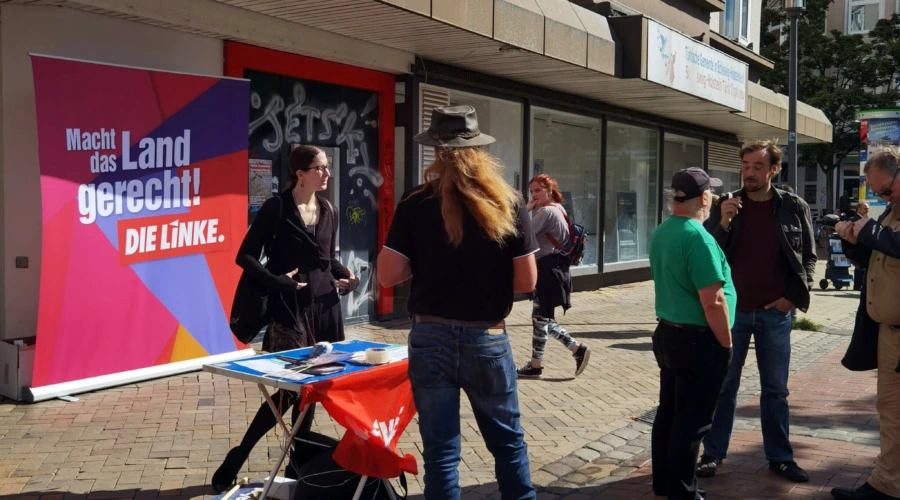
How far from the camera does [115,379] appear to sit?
6969mm

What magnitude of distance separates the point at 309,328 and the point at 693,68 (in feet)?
36.2

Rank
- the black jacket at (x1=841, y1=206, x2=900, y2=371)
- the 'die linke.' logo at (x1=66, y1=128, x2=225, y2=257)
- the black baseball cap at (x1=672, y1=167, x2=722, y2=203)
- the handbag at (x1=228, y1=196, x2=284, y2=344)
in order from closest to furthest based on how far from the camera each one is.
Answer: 1. the black baseball cap at (x1=672, y1=167, x2=722, y2=203)
2. the black jacket at (x1=841, y1=206, x2=900, y2=371)
3. the handbag at (x1=228, y1=196, x2=284, y2=344)
4. the 'die linke.' logo at (x1=66, y1=128, x2=225, y2=257)

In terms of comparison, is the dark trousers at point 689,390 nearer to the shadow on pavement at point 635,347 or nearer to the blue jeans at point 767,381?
the blue jeans at point 767,381

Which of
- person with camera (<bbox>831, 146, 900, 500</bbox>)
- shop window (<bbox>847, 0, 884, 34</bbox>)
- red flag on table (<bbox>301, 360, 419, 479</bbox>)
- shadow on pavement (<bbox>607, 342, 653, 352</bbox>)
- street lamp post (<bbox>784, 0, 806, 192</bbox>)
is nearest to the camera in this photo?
red flag on table (<bbox>301, 360, 419, 479</bbox>)

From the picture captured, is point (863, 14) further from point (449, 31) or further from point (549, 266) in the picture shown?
point (549, 266)

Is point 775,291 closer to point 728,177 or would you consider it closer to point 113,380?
point 113,380

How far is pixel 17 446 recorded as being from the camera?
5.49 m

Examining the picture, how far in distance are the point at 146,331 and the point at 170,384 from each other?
0.47 meters

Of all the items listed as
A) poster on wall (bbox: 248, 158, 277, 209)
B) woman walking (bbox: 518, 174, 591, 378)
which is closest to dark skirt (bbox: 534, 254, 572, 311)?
woman walking (bbox: 518, 174, 591, 378)

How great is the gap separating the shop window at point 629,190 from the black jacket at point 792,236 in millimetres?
10975

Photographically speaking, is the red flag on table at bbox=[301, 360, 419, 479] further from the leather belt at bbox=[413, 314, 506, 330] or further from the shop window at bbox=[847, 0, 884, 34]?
the shop window at bbox=[847, 0, 884, 34]

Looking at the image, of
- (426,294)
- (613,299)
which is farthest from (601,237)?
(426,294)

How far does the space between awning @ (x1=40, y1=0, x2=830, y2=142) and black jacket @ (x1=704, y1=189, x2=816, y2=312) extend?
418 cm

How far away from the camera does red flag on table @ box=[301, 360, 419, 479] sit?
3805mm
